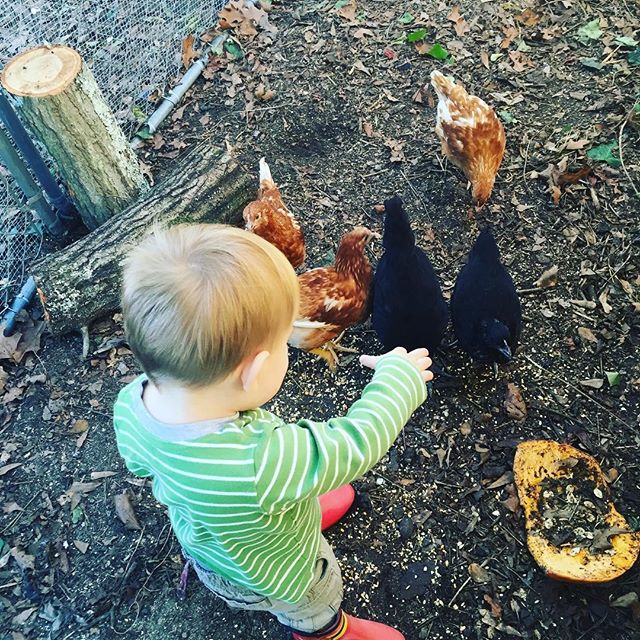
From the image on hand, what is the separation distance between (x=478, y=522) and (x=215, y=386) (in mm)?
1896

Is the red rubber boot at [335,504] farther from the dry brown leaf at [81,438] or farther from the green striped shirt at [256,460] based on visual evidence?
the dry brown leaf at [81,438]

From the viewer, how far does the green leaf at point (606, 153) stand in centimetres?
407

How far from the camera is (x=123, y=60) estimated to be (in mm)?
5102

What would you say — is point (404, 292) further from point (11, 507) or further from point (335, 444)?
point (11, 507)

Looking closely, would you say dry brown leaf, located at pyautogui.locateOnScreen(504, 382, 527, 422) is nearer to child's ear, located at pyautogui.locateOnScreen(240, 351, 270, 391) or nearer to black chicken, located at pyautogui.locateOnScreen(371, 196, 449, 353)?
black chicken, located at pyautogui.locateOnScreen(371, 196, 449, 353)

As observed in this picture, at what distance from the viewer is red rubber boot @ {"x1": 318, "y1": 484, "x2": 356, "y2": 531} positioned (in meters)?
2.71

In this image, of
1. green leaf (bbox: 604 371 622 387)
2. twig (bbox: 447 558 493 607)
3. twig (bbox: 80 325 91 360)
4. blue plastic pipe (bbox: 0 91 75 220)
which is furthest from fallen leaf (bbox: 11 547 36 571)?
green leaf (bbox: 604 371 622 387)

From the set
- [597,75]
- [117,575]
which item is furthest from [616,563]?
[597,75]

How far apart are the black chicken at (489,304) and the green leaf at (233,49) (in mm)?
3539

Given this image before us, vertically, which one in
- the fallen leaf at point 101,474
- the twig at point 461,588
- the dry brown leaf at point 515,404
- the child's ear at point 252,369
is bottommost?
the twig at point 461,588

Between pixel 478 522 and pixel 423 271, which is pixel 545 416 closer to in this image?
pixel 478 522

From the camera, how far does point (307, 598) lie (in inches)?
77.5

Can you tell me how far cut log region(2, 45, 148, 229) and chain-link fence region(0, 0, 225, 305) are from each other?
2.93 feet

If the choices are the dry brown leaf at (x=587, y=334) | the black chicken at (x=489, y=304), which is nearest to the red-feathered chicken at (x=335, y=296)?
the black chicken at (x=489, y=304)
